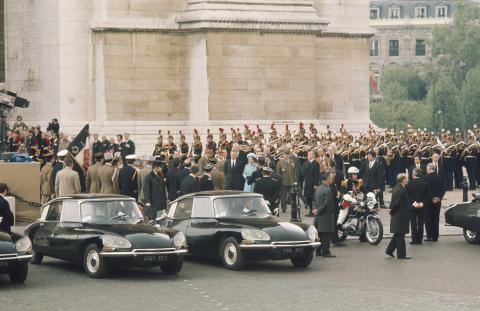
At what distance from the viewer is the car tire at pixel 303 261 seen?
27.8 metres

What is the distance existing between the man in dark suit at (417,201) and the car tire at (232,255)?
6.22 metres

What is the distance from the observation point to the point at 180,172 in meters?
36.0

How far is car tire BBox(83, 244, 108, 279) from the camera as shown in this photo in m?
26.0

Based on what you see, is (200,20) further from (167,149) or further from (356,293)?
(356,293)

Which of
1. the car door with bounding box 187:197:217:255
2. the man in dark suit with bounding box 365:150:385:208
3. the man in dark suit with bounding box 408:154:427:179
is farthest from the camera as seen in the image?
the man in dark suit with bounding box 365:150:385:208

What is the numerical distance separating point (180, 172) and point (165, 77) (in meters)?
15.5

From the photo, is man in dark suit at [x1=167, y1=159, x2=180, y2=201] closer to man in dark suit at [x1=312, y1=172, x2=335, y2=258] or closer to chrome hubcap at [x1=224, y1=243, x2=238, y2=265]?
man in dark suit at [x1=312, y1=172, x2=335, y2=258]

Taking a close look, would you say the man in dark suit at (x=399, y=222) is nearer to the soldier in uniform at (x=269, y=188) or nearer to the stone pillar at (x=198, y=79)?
the soldier in uniform at (x=269, y=188)

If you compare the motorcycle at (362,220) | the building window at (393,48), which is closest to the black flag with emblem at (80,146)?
the motorcycle at (362,220)

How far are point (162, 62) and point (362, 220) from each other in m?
Answer: 19.9

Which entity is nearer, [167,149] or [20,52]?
[167,149]

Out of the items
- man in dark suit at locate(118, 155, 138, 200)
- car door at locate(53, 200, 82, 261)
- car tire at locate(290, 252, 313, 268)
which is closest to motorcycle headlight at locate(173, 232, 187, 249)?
car door at locate(53, 200, 82, 261)

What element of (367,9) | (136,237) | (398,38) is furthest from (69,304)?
(398,38)

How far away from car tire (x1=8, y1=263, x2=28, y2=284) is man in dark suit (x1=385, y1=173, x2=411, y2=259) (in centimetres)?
769
